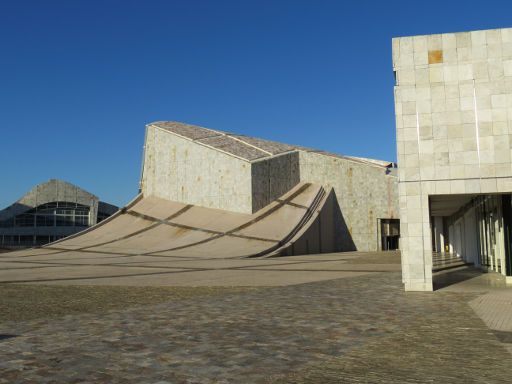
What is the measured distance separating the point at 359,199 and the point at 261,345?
3616 cm

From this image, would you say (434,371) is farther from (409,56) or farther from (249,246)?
(249,246)

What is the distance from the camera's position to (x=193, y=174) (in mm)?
44906

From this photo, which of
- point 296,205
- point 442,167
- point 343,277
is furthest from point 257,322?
point 296,205

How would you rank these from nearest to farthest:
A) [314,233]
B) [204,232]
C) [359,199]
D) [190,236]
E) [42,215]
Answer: [190,236], [204,232], [314,233], [359,199], [42,215]

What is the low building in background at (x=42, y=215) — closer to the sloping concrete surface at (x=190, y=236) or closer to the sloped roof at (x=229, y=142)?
the sloped roof at (x=229, y=142)

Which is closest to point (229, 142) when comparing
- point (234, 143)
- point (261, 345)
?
point (234, 143)

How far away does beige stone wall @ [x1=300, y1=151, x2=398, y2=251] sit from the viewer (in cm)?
4138

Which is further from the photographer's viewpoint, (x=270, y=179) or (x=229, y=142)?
(x=229, y=142)

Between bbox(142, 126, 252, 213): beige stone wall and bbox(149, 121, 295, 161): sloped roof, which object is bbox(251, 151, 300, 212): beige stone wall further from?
bbox(149, 121, 295, 161): sloped roof

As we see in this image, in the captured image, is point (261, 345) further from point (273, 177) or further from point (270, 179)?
point (273, 177)

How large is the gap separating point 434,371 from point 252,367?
2.15 metres

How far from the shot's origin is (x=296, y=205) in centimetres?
4116

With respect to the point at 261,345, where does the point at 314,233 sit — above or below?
above

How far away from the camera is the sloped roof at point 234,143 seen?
4403 centimetres
